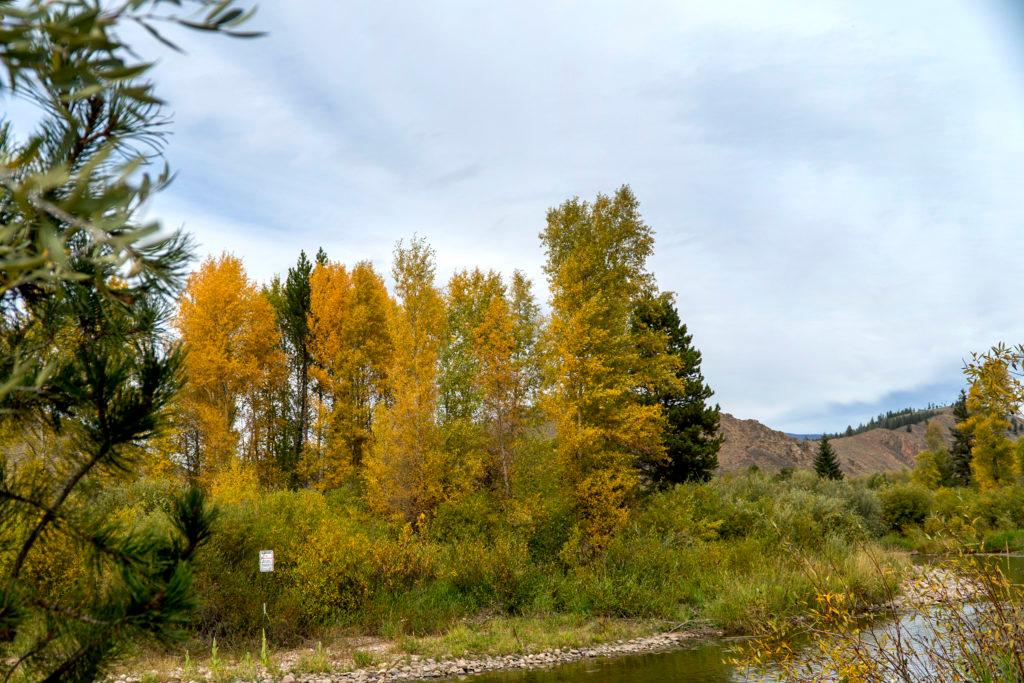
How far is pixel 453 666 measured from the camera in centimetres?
1075

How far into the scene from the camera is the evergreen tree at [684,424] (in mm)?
25406

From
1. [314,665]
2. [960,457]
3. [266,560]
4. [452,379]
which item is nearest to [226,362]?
[452,379]

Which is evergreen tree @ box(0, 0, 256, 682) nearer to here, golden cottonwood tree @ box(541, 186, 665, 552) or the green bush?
golden cottonwood tree @ box(541, 186, 665, 552)

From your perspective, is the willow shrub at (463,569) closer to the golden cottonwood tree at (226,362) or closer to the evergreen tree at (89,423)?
the golden cottonwood tree at (226,362)

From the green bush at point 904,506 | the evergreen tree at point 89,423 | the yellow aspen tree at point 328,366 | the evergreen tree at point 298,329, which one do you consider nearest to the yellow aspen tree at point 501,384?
the yellow aspen tree at point 328,366

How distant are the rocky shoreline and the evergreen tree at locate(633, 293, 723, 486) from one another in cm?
1268

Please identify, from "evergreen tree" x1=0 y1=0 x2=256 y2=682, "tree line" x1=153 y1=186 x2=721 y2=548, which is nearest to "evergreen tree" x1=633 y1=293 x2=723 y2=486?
"tree line" x1=153 y1=186 x2=721 y2=548

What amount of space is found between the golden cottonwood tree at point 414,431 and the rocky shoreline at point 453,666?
622 centimetres

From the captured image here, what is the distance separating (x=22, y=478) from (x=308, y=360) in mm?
26747

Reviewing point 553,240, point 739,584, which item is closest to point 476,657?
point 739,584

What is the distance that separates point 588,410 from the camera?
17.6m

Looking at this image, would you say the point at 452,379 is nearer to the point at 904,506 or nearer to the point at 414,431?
the point at 414,431

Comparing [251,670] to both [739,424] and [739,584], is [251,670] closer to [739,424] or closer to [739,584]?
[739,584]

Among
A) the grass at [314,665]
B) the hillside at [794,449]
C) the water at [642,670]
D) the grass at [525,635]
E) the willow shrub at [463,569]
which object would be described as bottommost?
the water at [642,670]
